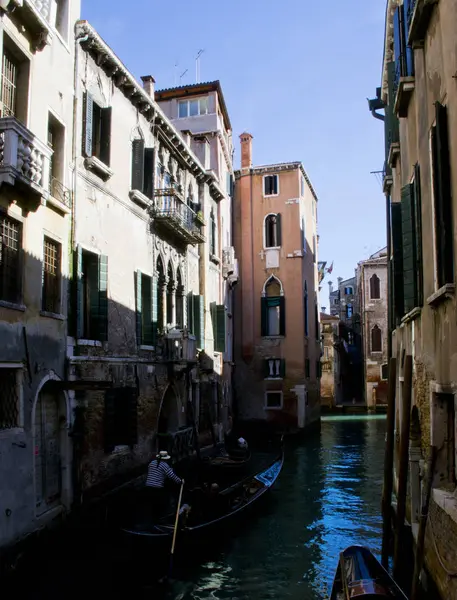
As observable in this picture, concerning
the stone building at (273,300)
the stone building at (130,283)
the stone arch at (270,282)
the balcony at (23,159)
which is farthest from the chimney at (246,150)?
the balcony at (23,159)

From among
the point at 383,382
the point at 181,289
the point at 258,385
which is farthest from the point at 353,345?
the point at 181,289

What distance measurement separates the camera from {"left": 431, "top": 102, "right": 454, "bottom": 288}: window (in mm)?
5824

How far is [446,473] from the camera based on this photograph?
6383 millimetres

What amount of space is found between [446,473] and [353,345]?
44.5 m

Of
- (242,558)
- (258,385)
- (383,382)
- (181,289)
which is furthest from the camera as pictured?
(383,382)

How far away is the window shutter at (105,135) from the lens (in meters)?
11.9

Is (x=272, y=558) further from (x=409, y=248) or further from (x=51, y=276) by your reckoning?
(x=51, y=276)

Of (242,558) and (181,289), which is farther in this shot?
(181,289)

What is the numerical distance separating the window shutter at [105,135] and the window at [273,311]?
1348 centimetres

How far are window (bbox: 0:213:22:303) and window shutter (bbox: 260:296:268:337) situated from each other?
16.5 metres

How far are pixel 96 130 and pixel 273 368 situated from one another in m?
14.4

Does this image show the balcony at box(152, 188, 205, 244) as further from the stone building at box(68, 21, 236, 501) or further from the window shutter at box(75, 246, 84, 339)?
the window shutter at box(75, 246, 84, 339)

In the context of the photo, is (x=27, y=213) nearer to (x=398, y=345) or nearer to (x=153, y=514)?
(x=153, y=514)

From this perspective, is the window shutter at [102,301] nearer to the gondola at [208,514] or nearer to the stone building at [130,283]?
the stone building at [130,283]
